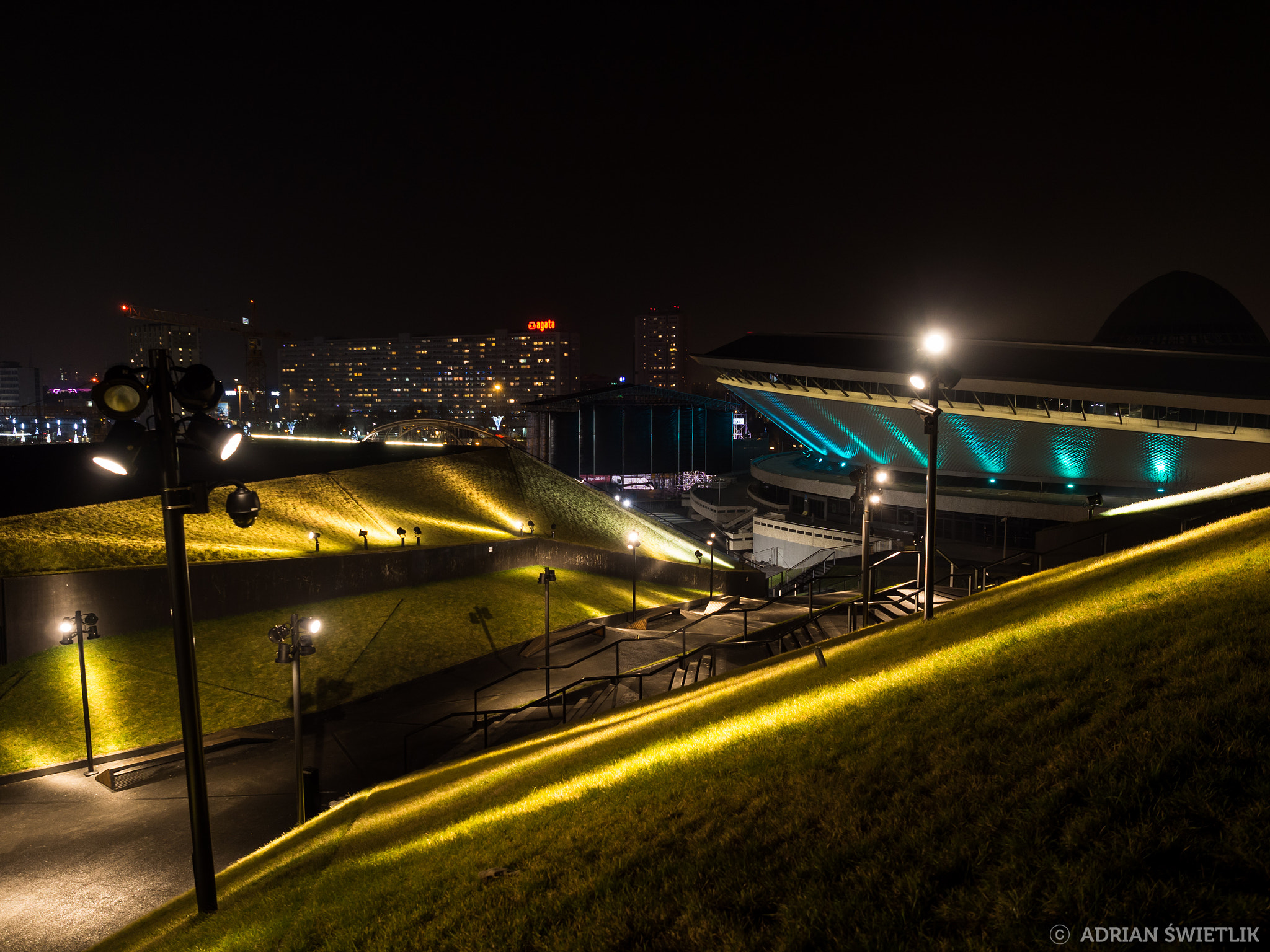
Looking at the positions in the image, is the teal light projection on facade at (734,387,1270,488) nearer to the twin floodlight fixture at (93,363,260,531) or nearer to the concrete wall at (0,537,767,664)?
the concrete wall at (0,537,767,664)

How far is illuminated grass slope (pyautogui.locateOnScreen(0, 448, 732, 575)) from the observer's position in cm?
2369

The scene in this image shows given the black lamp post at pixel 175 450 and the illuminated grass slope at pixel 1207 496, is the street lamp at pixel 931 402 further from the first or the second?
the illuminated grass slope at pixel 1207 496

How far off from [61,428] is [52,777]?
191 meters

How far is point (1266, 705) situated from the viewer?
4.44 m

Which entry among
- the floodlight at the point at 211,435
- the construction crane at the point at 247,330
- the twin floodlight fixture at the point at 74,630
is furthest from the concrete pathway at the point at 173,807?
the construction crane at the point at 247,330

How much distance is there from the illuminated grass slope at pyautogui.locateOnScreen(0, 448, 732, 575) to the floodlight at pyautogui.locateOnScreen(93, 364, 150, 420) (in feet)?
66.7

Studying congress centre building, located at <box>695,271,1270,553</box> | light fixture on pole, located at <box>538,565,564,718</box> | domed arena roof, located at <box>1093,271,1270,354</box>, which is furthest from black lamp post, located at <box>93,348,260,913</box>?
domed arena roof, located at <box>1093,271,1270,354</box>

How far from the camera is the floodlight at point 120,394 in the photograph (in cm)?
633

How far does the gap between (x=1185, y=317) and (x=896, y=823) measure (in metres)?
81.5

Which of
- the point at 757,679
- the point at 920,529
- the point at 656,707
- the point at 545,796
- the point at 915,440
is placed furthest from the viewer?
the point at 915,440

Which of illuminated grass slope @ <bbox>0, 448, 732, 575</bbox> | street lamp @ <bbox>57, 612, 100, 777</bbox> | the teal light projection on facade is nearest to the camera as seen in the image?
street lamp @ <bbox>57, 612, 100, 777</bbox>

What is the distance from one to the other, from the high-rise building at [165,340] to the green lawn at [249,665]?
516ft

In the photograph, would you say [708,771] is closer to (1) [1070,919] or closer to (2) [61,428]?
(1) [1070,919]

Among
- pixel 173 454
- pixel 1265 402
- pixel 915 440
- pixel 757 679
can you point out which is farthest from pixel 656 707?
pixel 915 440
